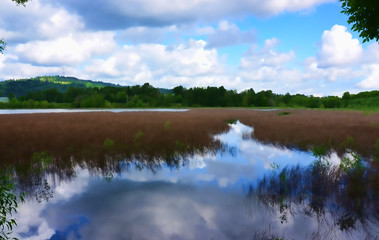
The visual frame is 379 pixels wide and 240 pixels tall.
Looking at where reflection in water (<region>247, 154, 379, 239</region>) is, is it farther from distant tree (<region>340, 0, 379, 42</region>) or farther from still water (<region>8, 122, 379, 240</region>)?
distant tree (<region>340, 0, 379, 42</region>)

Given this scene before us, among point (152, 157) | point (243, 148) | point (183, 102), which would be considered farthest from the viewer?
point (183, 102)

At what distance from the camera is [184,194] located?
26.4ft

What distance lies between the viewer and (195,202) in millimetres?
7367

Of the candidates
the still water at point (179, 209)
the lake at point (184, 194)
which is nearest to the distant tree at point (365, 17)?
the lake at point (184, 194)

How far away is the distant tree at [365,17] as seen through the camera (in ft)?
44.3

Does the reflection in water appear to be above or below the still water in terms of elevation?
above

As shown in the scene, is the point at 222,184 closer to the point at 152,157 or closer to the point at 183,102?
the point at 152,157

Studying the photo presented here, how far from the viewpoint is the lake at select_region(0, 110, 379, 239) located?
5.67 metres

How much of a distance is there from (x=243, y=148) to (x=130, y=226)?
38.3 feet

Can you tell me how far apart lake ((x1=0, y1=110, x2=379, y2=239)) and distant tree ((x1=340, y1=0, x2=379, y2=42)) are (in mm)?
7271

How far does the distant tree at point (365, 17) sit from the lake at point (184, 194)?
727 cm

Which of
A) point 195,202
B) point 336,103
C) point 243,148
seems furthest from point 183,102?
point 195,202

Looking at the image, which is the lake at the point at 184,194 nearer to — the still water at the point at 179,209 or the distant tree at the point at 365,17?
the still water at the point at 179,209

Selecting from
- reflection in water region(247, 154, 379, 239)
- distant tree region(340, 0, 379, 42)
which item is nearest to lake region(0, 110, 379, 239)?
reflection in water region(247, 154, 379, 239)
